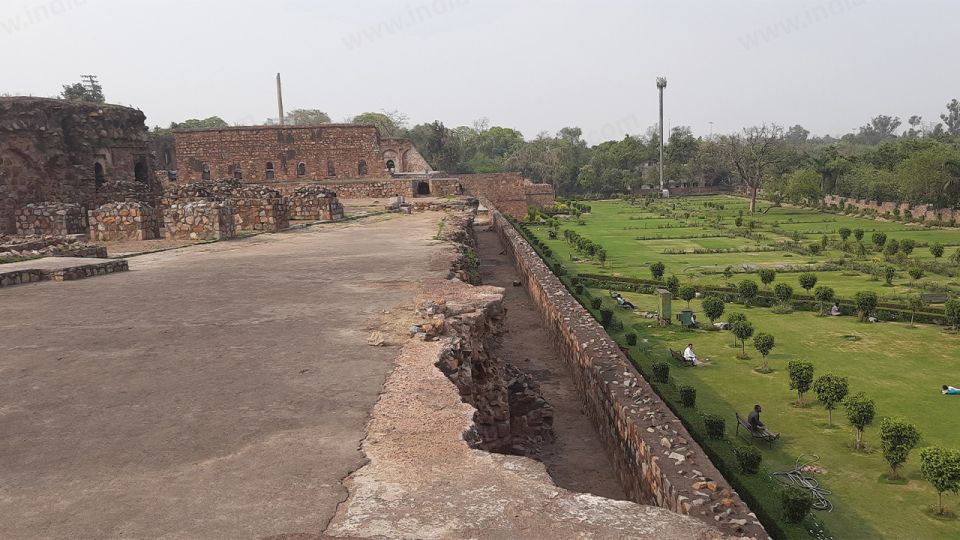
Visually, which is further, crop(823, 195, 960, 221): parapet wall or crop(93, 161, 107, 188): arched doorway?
crop(823, 195, 960, 221): parapet wall

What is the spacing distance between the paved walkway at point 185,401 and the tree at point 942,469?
6012mm

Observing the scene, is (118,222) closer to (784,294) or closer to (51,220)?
(51,220)

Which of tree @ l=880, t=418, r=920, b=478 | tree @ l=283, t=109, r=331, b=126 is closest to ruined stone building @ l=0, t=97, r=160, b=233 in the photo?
tree @ l=880, t=418, r=920, b=478

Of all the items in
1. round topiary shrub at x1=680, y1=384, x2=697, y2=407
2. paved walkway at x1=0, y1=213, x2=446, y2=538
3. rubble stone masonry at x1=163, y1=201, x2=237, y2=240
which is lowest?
round topiary shrub at x1=680, y1=384, x2=697, y2=407

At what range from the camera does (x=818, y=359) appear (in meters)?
13.8

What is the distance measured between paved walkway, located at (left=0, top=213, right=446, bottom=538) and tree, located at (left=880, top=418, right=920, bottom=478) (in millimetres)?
6207

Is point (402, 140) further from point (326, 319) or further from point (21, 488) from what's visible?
point (21, 488)

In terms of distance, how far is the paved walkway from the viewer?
381cm

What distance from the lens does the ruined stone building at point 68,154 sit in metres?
19.0

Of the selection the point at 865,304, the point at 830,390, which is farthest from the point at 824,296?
the point at 830,390

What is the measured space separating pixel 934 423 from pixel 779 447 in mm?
2690

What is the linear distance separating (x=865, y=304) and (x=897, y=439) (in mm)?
9457

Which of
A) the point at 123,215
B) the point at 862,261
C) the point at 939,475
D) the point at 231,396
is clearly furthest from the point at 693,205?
the point at 231,396

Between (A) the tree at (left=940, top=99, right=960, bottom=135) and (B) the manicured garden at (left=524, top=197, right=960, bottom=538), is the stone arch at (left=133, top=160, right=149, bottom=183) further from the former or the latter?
(A) the tree at (left=940, top=99, right=960, bottom=135)
